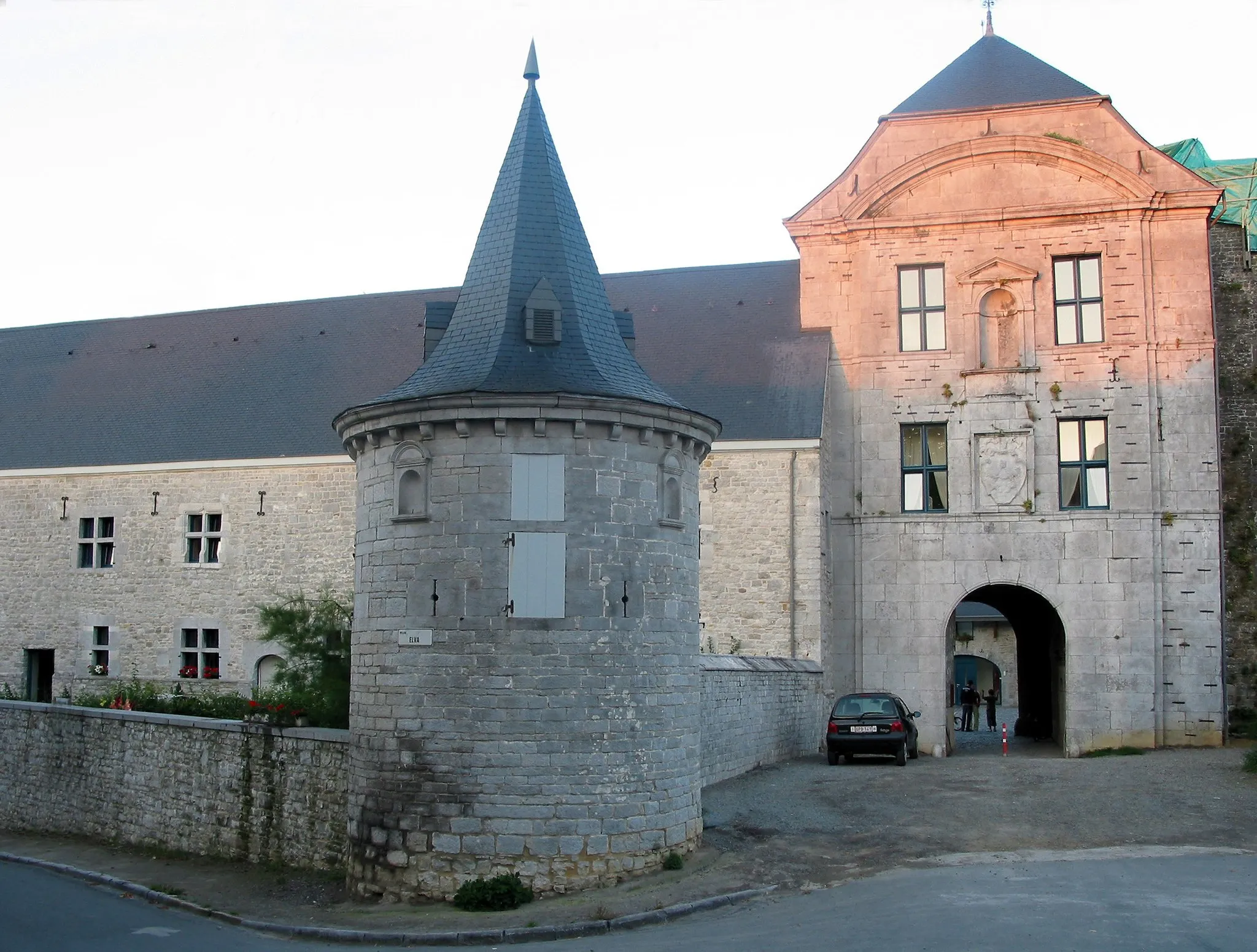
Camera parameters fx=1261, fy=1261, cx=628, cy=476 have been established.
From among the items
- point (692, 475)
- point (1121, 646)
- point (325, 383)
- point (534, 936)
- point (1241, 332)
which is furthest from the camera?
point (325, 383)

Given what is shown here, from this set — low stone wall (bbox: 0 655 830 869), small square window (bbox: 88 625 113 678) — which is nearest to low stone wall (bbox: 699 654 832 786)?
low stone wall (bbox: 0 655 830 869)

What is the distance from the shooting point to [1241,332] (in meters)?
25.3

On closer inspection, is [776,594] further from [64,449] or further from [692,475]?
[64,449]

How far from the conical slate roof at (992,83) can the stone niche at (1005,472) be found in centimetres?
649

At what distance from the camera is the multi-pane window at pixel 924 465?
24000mm

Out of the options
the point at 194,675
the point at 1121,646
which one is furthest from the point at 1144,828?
the point at 194,675

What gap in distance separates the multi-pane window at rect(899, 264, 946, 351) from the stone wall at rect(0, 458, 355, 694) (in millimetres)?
11589

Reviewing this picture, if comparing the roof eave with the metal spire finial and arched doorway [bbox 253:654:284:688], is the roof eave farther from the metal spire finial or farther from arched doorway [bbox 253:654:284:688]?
arched doorway [bbox 253:654:284:688]

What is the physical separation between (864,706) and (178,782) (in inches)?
415

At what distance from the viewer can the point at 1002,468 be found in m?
23.5

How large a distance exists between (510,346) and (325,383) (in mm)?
16294

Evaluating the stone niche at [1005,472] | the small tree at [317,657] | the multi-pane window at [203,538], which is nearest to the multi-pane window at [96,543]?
the multi-pane window at [203,538]

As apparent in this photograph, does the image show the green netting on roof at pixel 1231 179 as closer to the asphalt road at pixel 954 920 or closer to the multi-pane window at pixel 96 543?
the asphalt road at pixel 954 920

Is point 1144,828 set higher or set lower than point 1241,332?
lower
